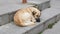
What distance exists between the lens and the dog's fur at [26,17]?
8.14ft

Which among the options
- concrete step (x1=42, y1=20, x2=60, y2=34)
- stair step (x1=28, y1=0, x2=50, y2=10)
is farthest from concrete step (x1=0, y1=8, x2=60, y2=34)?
stair step (x1=28, y1=0, x2=50, y2=10)

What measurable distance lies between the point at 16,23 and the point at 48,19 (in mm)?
735

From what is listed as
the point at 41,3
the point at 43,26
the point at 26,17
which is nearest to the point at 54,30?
the point at 43,26

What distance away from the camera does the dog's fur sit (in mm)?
2480

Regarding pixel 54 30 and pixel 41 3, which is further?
pixel 41 3

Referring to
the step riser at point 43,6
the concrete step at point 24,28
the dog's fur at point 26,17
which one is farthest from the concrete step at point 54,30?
the step riser at point 43,6

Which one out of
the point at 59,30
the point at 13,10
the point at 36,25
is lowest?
the point at 59,30

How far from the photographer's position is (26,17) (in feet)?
8.35

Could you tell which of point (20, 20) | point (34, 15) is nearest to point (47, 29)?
point (34, 15)

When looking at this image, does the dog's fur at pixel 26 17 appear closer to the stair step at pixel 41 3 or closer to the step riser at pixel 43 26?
the step riser at pixel 43 26

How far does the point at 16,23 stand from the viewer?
254 cm

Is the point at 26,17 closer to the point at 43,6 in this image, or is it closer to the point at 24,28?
the point at 24,28

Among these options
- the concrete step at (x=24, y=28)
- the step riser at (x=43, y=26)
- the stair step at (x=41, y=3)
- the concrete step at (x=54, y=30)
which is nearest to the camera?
the concrete step at (x=24, y=28)

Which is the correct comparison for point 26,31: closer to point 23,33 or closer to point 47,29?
point 23,33
